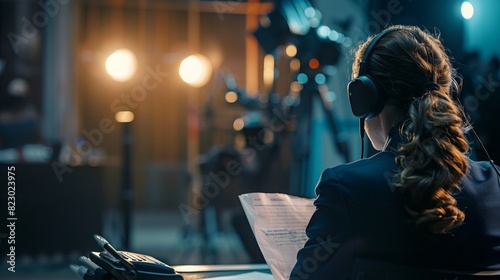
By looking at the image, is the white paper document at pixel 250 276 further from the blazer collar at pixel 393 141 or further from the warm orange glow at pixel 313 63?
the warm orange glow at pixel 313 63

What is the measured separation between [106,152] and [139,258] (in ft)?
22.7

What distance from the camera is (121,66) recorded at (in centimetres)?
384

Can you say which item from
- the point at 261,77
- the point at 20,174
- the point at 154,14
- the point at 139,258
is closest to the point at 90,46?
the point at 154,14

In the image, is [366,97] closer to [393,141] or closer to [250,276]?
[393,141]

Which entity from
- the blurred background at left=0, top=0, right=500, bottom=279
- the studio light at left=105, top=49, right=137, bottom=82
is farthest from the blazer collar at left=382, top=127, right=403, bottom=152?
the studio light at left=105, top=49, right=137, bottom=82

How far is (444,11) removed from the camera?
2.10 meters

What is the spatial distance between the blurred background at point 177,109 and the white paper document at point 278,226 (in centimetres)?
76

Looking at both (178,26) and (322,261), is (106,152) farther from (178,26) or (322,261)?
(322,261)

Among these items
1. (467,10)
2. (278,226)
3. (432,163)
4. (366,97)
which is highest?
(467,10)

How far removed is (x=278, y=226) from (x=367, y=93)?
302 mm

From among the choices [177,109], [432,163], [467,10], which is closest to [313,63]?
[467,10]

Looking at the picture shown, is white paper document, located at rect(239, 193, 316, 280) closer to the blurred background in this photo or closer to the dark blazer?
Result: the dark blazer

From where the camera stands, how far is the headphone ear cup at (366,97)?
1.13 meters

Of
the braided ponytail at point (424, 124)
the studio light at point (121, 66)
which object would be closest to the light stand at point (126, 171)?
the studio light at point (121, 66)
